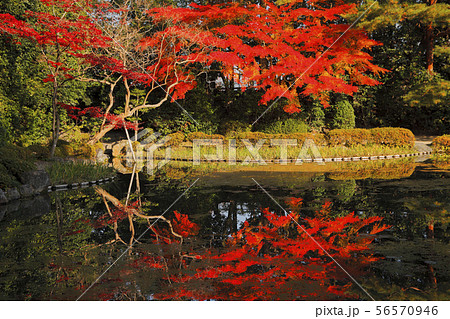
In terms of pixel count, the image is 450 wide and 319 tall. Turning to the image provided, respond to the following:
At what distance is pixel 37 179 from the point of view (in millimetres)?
9852

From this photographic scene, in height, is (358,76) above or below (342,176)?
above

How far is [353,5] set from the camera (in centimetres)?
2186

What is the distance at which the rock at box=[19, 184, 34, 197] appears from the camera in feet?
30.6

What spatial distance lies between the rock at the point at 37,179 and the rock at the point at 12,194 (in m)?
0.48

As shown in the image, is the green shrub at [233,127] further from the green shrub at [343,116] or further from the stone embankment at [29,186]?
the stone embankment at [29,186]

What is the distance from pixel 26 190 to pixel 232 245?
6.14 metres

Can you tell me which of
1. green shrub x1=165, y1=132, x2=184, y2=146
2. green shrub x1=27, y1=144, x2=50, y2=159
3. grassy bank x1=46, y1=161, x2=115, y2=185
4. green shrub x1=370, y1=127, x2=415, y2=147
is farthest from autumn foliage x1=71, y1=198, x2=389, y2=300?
green shrub x1=165, y1=132, x2=184, y2=146

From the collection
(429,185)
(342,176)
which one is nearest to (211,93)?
(342,176)

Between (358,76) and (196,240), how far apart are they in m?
19.8

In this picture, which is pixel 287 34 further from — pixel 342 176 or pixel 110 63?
pixel 342 176

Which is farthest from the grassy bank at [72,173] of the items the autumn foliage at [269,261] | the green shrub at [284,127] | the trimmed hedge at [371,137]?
the green shrub at [284,127]

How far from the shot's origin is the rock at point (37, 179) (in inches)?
379

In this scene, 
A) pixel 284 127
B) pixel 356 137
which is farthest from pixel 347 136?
pixel 284 127

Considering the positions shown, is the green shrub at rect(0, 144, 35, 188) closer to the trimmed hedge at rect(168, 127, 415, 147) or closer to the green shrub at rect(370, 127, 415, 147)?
the trimmed hedge at rect(168, 127, 415, 147)
